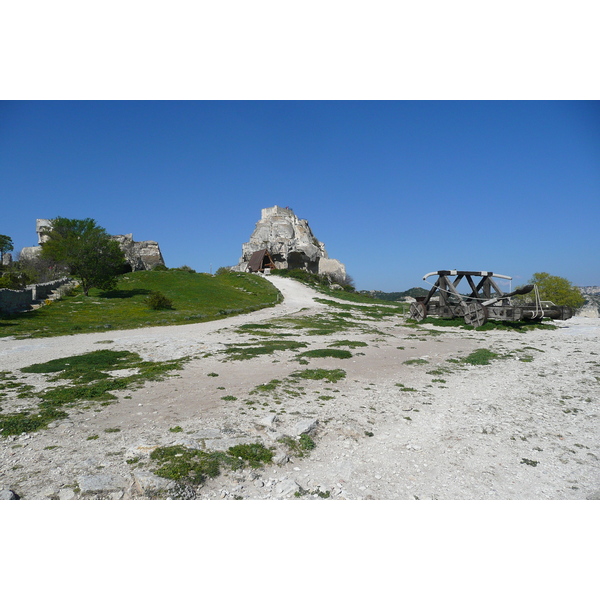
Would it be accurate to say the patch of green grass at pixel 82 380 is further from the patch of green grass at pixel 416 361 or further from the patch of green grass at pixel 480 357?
the patch of green grass at pixel 480 357

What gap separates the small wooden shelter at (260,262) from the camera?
237 ft

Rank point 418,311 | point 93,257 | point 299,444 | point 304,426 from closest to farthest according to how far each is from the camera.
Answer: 1. point 299,444
2. point 304,426
3. point 418,311
4. point 93,257

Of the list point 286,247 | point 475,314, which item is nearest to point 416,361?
point 475,314

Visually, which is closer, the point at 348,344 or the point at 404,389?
the point at 404,389

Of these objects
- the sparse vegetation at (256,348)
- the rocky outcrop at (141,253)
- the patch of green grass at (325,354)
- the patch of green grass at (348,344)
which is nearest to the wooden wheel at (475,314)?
the patch of green grass at (348,344)

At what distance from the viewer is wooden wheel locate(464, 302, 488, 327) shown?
22656 millimetres

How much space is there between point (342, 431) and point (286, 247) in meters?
69.9

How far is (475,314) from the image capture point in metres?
23.1

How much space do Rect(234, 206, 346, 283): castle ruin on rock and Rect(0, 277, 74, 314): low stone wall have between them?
44654 mm

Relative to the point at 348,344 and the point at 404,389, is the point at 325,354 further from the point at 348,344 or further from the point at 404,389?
the point at 404,389

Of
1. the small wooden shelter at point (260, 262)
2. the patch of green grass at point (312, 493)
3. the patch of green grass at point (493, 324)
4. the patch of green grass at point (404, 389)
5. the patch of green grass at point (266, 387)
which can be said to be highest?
the small wooden shelter at point (260, 262)

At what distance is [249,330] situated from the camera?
66.9 feet

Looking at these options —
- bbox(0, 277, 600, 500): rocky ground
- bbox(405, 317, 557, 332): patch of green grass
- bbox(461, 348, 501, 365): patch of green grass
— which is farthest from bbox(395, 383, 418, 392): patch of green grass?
bbox(405, 317, 557, 332): patch of green grass

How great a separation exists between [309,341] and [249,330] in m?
4.68
